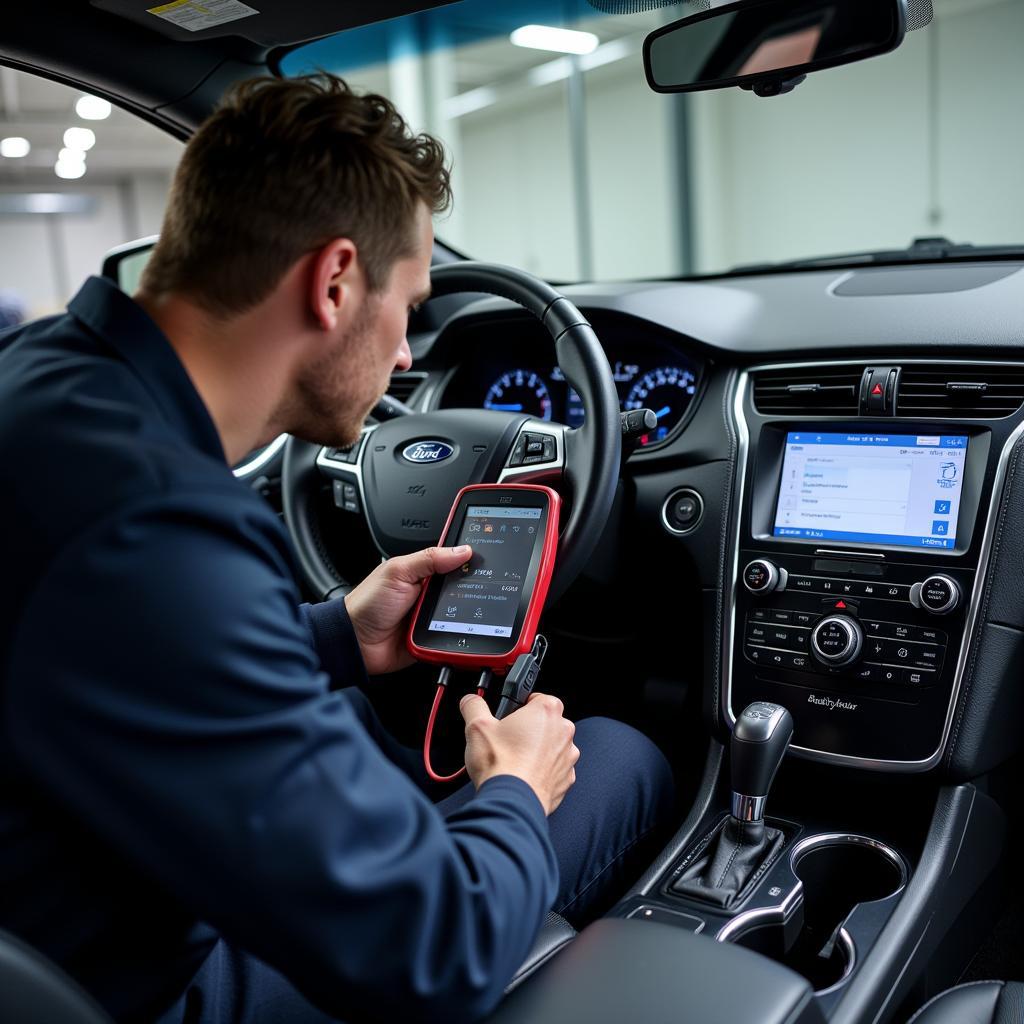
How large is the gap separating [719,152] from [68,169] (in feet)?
29.5

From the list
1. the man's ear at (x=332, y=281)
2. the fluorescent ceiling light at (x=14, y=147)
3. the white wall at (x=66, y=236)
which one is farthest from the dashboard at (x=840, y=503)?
the white wall at (x=66, y=236)

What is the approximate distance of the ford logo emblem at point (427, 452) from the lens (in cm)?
155

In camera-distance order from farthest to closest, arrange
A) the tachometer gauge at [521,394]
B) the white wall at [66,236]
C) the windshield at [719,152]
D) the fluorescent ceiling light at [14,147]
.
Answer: the white wall at [66,236] → the fluorescent ceiling light at [14,147] → the windshield at [719,152] → the tachometer gauge at [521,394]

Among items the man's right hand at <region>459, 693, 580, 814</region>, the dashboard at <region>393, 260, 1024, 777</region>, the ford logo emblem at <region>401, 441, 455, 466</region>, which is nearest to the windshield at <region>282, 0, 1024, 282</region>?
the dashboard at <region>393, 260, 1024, 777</region>

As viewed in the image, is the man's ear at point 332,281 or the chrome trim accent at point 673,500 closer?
the man's ear at point 332,281

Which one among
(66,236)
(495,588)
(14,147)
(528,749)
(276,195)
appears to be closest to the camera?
(276,195)

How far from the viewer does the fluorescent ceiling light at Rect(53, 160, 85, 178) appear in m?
13.6

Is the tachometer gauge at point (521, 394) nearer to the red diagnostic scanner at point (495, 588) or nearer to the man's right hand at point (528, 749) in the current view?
the red diagnostic scanner at point (495, 588)

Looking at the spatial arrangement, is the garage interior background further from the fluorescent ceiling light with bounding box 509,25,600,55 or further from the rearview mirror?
the rearview mirror

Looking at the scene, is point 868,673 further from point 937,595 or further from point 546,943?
point 546,943

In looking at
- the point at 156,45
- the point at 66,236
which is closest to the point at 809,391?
the point at 156,45

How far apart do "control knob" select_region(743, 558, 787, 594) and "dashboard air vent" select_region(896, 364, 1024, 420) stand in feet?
0.91

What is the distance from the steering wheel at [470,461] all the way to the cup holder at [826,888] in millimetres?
512

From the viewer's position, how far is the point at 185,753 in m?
0.63
